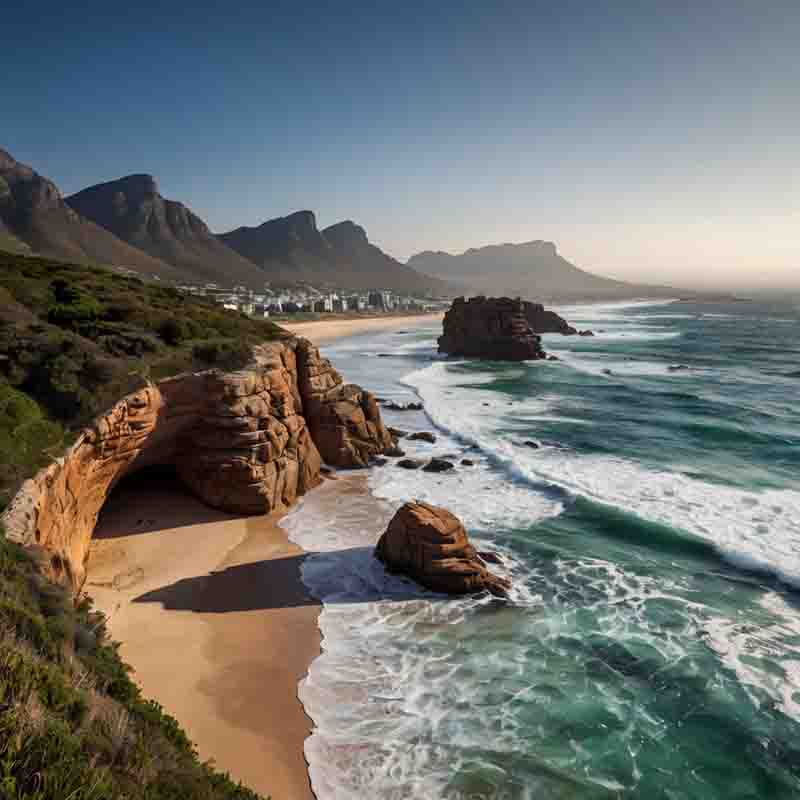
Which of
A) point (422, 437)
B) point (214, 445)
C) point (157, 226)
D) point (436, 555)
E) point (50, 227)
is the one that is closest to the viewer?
point (436, 555)

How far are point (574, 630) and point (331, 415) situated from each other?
12616 mm

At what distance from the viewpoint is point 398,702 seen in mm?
9914

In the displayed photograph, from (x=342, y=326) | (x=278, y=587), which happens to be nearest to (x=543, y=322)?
(x=342, y=326)

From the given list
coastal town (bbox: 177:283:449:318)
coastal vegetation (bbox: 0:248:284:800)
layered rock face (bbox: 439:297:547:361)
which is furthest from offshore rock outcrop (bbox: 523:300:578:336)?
coastal vegetation (bbox: 0:248:284:800)

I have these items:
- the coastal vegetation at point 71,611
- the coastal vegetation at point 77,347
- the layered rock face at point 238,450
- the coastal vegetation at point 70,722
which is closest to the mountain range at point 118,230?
the coastal vegetation at point 77,347

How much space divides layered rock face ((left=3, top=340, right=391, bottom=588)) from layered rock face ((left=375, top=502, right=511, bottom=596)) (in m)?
5.38

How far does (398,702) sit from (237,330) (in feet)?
51.8

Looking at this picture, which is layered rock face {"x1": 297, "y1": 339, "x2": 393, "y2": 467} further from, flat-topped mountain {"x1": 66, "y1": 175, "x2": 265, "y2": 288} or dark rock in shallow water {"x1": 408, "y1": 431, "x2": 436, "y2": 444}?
flat-topped mountain {"x1": 66, "y1": 175, "x2": 265, "y2": 288}

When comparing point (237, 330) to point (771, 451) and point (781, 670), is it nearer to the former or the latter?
point (781, 670)

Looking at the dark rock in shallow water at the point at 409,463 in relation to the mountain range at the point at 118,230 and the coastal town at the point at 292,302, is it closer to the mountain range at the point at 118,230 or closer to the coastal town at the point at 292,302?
the coastal town at the point at 292,302

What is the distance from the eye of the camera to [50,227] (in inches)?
4658

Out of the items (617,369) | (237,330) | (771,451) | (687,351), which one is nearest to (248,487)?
(237,330)

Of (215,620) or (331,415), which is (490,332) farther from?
(215,620)

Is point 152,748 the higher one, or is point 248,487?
point 152,748
